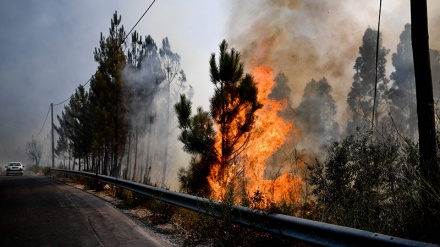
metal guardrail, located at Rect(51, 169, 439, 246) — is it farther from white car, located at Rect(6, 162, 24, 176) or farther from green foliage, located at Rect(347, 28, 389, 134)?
white car, located at Rect(6, 162, 24, 176)

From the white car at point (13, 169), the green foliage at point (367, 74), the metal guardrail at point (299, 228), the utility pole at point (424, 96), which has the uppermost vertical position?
the green foliage at point (367, 74)

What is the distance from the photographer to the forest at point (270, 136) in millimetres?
5145

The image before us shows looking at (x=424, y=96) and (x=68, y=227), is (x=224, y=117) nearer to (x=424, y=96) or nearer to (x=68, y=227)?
(x=68, y=227)

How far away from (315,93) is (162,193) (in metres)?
41.5

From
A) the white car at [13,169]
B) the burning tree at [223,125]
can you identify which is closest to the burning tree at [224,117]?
the burning tree at [223,125]

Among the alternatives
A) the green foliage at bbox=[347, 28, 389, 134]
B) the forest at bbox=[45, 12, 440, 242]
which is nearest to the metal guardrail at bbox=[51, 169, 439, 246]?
the forest at bbox=[45, 12, 440, 242]

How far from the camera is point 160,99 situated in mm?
40969

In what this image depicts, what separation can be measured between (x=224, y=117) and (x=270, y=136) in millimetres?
2321

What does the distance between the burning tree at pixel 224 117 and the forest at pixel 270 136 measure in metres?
0.04

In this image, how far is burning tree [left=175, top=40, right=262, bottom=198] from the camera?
43.8 feet

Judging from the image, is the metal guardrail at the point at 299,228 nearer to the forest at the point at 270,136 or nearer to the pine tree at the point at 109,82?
the forest at the point at 270,136

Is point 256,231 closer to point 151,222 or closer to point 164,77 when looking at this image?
point 151,222

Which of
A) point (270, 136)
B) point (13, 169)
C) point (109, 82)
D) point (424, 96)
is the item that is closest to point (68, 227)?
point (424, 96)

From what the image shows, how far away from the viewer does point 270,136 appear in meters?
14.5
